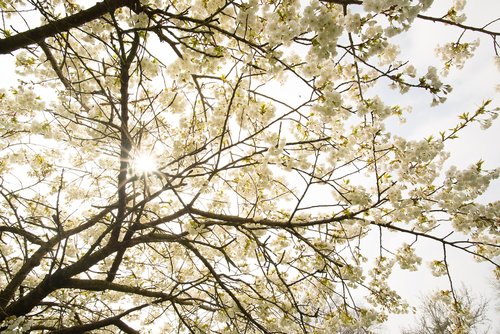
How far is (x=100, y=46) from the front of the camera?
4875 millimetres

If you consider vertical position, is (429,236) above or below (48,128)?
below

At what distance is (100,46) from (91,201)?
3159 millimetres

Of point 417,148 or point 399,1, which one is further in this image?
point 417,148

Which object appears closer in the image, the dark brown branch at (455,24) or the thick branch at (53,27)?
the dark brown branch at (455,24)

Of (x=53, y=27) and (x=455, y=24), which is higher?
(x=53, y=27)

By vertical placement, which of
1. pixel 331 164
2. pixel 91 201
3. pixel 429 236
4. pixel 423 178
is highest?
pixel 91 201

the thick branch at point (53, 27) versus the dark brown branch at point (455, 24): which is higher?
the thick branch at point (53, 27)

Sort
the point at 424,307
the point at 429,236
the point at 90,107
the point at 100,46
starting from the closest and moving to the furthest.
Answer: the point at 429,236
the point at 90,107
the point at 100,46
the point at 424,307

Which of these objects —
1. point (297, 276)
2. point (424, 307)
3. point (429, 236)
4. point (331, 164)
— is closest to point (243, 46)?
point (331, 164)

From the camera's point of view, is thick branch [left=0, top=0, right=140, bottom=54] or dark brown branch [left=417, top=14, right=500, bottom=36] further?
thick branch [left=0, top=0, right=140, bottom=54]

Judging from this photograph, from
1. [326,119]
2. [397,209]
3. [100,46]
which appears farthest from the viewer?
[100,46]

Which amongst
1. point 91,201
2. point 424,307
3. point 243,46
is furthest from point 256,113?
point 424,307

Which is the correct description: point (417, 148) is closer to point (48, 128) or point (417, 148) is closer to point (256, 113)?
point (256, 113)

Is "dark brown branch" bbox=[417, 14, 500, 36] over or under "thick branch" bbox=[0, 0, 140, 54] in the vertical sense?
under
